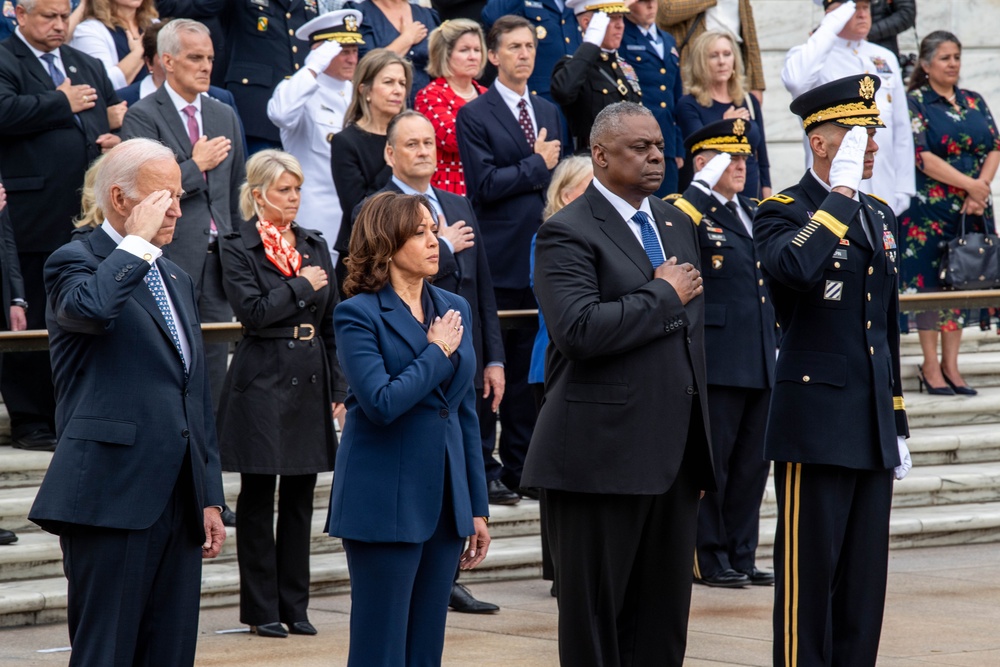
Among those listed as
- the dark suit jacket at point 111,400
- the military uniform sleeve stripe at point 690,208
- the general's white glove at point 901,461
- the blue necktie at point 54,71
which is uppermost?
the blue necktie at point 54,71

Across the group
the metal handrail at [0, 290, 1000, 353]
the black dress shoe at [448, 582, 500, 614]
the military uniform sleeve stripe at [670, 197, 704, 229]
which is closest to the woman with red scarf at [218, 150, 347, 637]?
the metal handrail at [0, 290, 1000, 353]

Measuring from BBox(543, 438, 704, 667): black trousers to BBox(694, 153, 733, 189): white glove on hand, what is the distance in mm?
2905

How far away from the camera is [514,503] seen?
313 inches

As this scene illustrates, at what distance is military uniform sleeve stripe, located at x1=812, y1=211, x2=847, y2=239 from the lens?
15.9 ft

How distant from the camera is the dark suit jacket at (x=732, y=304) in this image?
7.41m

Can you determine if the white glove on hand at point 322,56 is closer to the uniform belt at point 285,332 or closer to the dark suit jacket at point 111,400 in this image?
the uniform belt at point 285,332

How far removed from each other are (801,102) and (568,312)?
121cm

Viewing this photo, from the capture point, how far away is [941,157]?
1041cm

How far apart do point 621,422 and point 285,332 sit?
227cm

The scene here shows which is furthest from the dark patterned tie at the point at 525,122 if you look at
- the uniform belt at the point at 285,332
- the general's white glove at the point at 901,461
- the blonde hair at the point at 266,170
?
the general's white glove at the point at 901,461

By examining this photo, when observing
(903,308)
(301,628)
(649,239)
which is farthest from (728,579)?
(649,239)

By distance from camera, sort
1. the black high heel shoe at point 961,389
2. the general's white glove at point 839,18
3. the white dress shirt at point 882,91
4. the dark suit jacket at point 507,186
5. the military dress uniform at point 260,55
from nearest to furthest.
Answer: the dark suit jacket at point 507,186, the military dress uniform at point 260,55, the general's white glove at point 839,18, the white dress shirt at point 882,91, the black high heel shoe at point 961,389

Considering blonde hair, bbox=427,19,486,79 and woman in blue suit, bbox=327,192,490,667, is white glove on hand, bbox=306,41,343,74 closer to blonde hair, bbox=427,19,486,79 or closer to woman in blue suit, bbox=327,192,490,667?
blonde hair, bbox=427,19,486,79

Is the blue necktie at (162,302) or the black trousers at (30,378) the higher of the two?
the blue necktie at (162,302)
